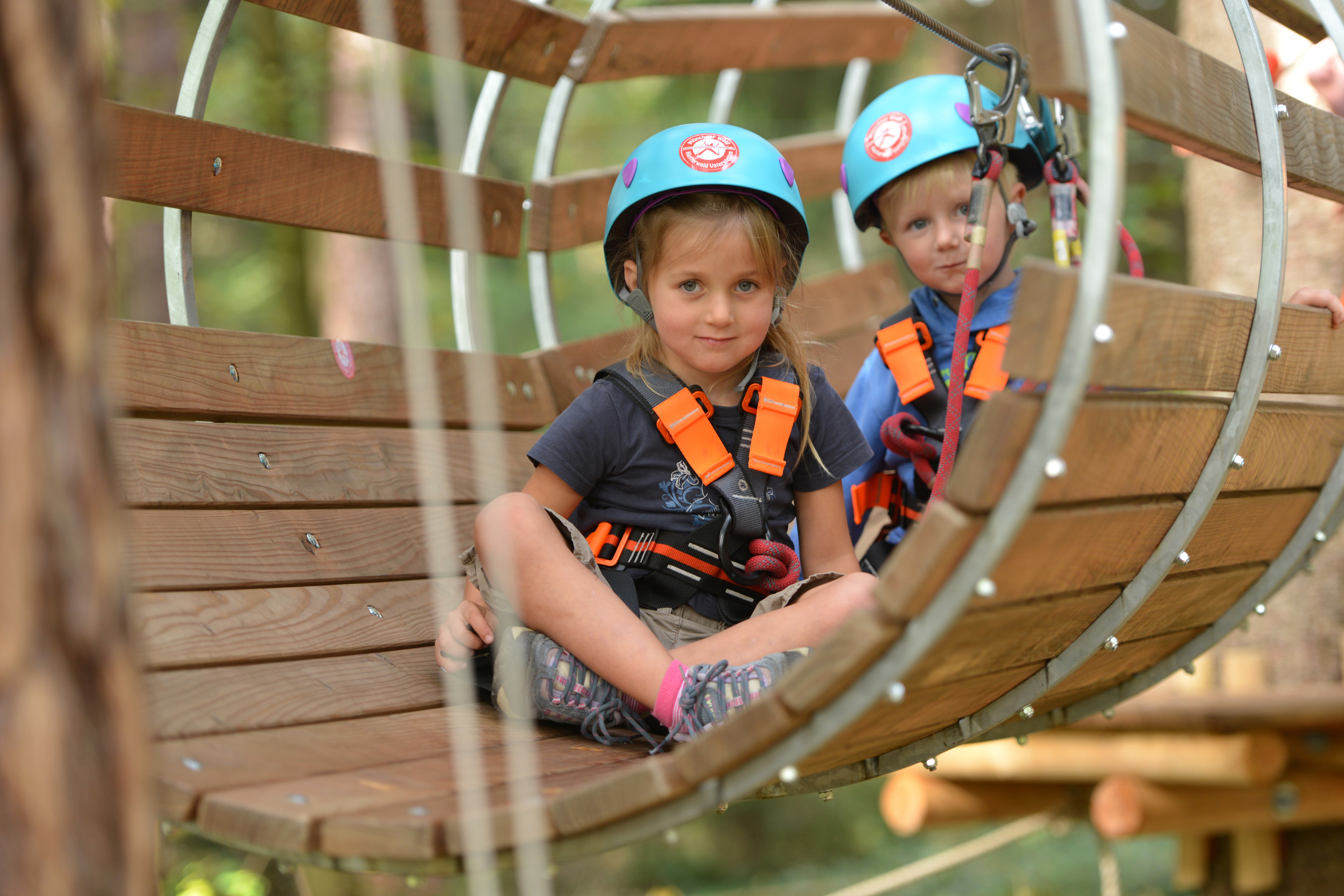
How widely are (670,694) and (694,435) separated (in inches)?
21.4

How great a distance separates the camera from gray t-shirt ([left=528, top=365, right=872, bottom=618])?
7.11ft

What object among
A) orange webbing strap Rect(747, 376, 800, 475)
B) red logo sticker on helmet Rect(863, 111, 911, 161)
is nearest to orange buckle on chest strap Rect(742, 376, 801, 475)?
orange webbing strap Rect(747, 376, 800, 475)

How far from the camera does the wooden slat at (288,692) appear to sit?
177 centimetres

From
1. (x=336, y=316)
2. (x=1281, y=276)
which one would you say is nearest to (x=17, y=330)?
(x=1281, y=276)

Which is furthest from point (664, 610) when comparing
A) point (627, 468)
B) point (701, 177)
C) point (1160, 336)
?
point (1160, 336)

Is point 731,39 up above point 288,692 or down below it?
above

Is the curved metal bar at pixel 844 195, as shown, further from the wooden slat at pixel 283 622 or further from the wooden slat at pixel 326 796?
the wooden slat at pixel 326 796

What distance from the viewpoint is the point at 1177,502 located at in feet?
5.40

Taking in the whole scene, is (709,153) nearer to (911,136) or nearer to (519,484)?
(911,136)

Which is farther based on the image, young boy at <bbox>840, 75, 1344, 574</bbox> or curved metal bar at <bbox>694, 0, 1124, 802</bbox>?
young boy at <bbox>840, 75, 1344, 574</bbox>

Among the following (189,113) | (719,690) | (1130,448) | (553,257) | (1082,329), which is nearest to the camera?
(1082,329)

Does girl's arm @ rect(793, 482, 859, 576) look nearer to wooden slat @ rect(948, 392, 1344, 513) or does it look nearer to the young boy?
the young boy

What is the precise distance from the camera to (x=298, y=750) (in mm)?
1734

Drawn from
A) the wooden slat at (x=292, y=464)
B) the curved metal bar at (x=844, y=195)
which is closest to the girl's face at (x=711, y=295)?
the wooden slat at (x=292, y=464)
